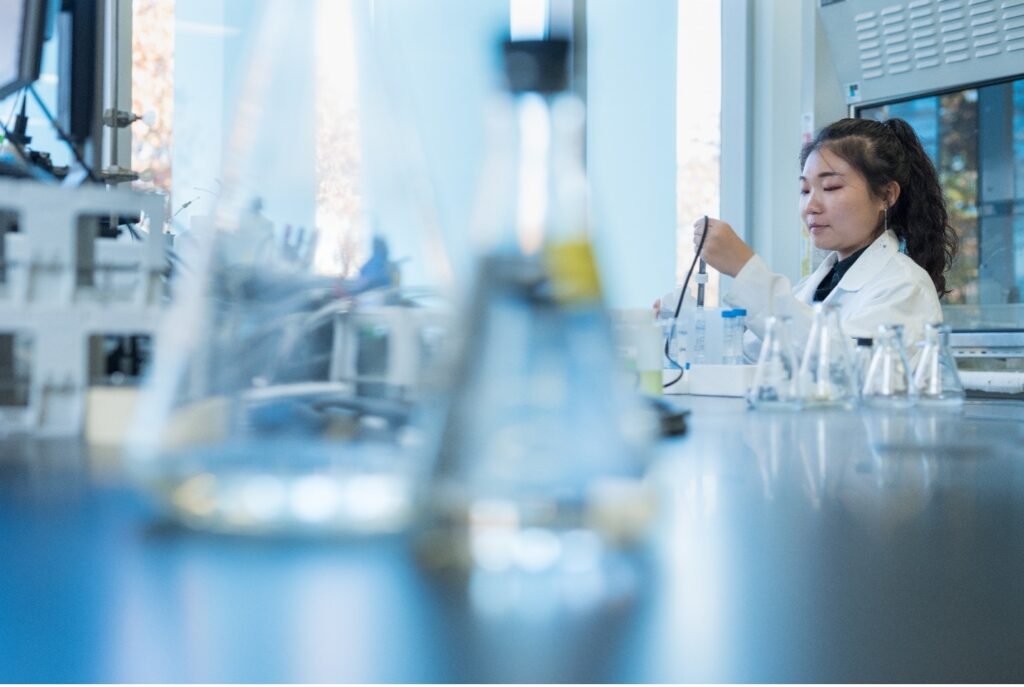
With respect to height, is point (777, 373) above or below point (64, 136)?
below

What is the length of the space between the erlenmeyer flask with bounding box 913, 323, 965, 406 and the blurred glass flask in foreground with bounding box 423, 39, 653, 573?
0.96 m

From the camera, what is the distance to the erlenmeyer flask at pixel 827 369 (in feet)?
3.35

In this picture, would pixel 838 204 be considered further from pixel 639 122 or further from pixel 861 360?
pixel 861 360

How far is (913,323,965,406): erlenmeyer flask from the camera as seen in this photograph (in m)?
1.09

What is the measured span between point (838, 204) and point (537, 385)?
2380mm

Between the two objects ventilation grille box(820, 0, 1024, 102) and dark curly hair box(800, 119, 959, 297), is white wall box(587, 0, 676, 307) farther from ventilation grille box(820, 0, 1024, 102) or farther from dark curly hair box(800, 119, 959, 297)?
dark curly hair box(800, 119, 959, 297)

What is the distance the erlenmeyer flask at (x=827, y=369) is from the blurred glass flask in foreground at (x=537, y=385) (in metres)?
0.81

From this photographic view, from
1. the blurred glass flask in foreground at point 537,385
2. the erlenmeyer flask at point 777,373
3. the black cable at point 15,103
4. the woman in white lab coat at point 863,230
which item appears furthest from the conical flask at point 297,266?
the woman in white lab coat at point 863,230

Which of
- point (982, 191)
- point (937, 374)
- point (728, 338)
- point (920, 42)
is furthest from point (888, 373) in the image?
point (920, 42)

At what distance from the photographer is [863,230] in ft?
8.04

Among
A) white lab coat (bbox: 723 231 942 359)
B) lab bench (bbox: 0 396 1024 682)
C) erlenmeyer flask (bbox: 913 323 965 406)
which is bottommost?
lab bench (bbox: 0 396 1024 682)

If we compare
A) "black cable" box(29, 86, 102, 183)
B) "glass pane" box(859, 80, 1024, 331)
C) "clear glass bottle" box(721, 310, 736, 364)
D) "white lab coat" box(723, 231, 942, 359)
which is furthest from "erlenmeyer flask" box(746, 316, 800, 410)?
"glass pane" box(859, 80, 1024, 331)

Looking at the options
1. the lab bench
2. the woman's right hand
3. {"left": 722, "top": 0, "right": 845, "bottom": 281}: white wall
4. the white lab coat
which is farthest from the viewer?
{"left": 722, "top": 0, "right": 845, "bottom": 281}: white wall

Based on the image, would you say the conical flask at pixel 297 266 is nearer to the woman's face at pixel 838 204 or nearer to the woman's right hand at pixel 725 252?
the woman's right hand at pixel 725 252
